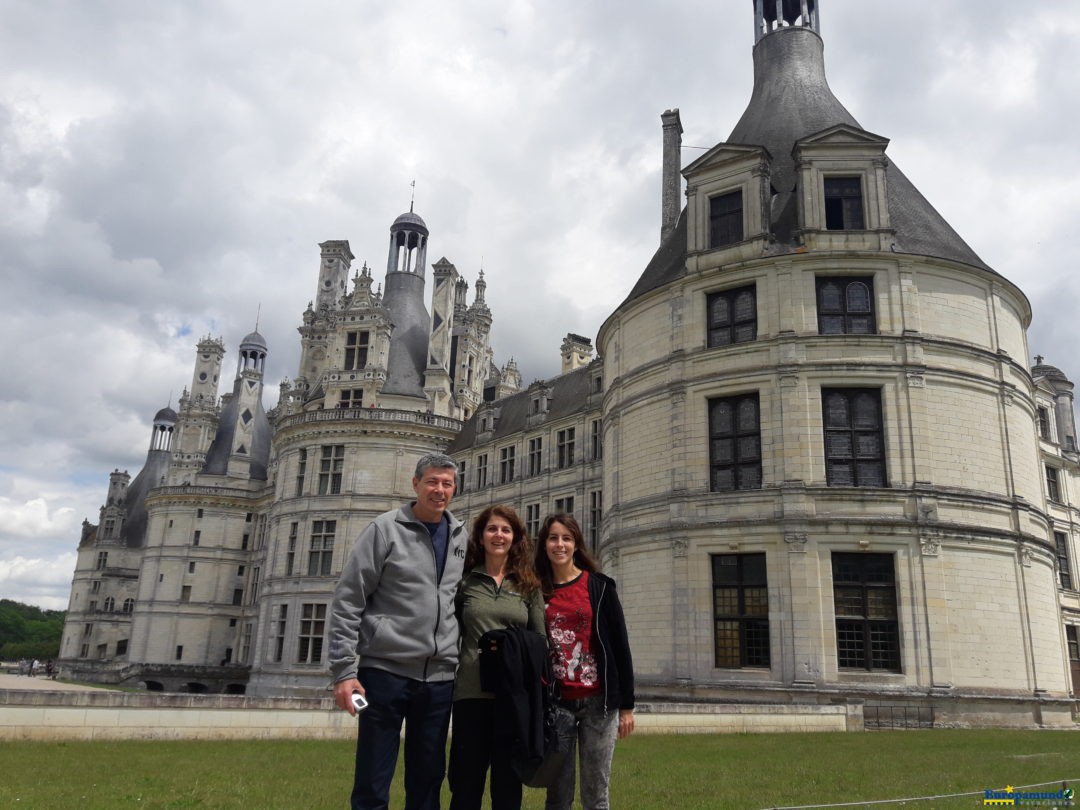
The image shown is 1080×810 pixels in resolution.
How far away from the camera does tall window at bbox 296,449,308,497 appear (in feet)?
155

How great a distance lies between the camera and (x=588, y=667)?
550 cm

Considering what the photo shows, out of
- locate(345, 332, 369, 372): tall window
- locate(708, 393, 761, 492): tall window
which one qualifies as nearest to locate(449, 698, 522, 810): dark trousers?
locate(708, 393, 761, 492): tall window

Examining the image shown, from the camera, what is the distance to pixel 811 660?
70.0 ft

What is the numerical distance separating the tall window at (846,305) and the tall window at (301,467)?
31753mm

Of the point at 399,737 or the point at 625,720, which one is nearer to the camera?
the point at 399,737

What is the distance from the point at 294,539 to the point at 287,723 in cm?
3288

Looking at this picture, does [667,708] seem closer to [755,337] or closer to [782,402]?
[782,402]

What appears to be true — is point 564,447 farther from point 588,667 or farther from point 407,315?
point 588,667

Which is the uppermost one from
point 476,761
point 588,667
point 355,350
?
point 355,350

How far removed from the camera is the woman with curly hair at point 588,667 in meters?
5.48

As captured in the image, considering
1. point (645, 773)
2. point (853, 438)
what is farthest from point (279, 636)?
point (645, 773)

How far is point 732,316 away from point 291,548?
30602 millimetres

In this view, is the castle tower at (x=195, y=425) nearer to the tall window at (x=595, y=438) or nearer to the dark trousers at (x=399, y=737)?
the tall window at (x=595, y=438)

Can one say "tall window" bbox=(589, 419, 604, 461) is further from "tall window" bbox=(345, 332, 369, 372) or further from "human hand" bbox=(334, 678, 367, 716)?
"human hand" bbox=(334, 678, 367, 716)
